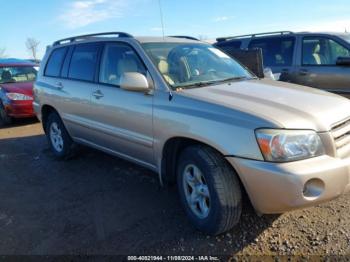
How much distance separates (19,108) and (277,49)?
19.7 feet

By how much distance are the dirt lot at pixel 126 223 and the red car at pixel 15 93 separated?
13.4 ft

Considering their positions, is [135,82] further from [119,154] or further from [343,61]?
[343,61]

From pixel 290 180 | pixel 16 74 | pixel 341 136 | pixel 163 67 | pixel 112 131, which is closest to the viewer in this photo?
pixel 290 180

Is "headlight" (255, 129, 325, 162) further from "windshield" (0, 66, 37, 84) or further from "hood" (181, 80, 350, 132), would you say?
"windshield" (0, 66, 37, 84)

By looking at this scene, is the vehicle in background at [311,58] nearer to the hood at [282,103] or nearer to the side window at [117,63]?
the hood at [282,103]

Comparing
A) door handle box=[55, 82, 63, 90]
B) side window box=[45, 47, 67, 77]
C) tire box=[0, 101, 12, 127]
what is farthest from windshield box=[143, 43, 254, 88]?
tire box=[0, 101, 12, 127]

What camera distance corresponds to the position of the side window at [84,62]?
460 cm

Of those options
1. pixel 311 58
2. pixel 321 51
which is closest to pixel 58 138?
pixel 311 58

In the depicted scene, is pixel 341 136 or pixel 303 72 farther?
pixel 303 72

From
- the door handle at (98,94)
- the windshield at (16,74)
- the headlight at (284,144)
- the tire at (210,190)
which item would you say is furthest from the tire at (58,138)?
the windshield at (16,74)

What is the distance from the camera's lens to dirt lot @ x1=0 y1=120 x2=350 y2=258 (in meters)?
3.08

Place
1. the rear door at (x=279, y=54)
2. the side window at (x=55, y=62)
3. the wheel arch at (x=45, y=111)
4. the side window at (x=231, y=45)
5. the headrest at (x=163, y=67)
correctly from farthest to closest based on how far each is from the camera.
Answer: the side window at (x=231, y=45)
the rear door at (x=279, y=54)
the wheel arch at (x=45, y=111)
the side window at (x=55, y=62)
the headrest at (x=163, y=67)

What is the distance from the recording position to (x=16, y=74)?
32.1ft

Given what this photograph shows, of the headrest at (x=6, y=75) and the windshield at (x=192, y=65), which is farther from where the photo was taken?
the headrest at (x=6, y=75)
